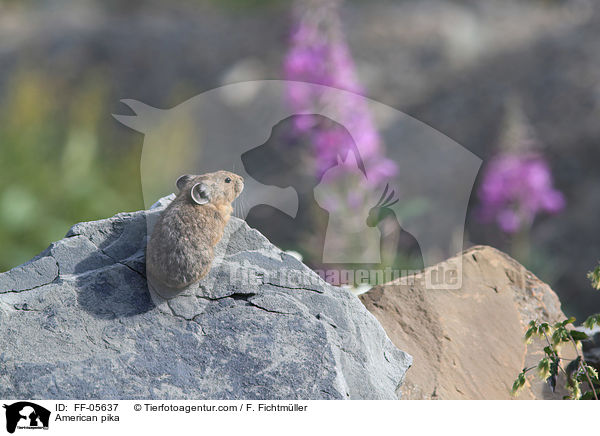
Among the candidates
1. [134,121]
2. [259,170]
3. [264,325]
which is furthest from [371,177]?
[264,325]

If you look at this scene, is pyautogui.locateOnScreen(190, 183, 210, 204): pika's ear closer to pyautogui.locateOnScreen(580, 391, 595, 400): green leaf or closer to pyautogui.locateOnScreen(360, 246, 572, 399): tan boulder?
pyautogui.locateOnScreen(360, 246, 572, 399): tan boulder

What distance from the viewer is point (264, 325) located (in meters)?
2.59

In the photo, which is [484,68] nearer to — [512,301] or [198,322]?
[512,301]

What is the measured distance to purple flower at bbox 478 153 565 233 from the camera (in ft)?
15.6

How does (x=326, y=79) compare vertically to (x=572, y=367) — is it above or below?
above

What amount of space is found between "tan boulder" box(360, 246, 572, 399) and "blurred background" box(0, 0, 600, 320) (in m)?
1.18

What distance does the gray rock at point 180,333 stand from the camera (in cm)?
242

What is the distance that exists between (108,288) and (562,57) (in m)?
7.29

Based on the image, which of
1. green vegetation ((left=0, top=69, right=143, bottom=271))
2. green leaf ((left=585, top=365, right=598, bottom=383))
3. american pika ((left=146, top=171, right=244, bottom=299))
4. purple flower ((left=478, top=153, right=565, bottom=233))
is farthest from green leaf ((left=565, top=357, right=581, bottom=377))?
green vegetation ((left=0, top=69, right=143, bottom=271))

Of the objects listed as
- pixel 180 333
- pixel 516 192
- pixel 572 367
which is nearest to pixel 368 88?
pixel 516 192

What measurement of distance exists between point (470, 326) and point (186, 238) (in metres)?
1.56

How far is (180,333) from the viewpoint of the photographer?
2.55 metres
